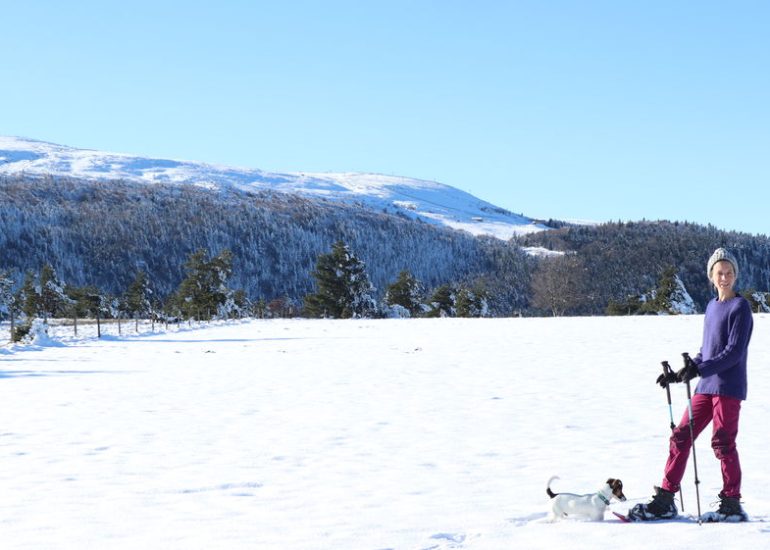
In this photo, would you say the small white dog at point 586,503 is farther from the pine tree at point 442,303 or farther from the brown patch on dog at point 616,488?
the pine tree at point 442,303

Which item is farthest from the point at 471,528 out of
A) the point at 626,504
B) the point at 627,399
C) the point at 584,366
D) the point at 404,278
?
the point at 404,278

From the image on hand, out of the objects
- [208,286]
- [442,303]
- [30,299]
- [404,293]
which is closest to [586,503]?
[208,286]

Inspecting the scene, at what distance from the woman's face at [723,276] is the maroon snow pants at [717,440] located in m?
0.82

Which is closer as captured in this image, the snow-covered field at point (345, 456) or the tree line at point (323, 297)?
the snow-covered field at point (345, 456)

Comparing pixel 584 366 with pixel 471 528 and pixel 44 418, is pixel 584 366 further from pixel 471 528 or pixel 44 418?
pixel 471 528

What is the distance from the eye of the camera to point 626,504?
6883mm

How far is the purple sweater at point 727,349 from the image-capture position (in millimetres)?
6109

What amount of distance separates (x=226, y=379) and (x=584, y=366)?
26.8ft

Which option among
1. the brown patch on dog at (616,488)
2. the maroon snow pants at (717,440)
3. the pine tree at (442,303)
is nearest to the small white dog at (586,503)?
the brown patch on dog at (616,488)

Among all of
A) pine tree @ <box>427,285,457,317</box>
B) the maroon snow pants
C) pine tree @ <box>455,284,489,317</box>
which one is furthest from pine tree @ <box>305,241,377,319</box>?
the maroon snow pants

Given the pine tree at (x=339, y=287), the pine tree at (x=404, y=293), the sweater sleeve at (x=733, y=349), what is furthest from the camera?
the pine tree at (x=404, y=293)

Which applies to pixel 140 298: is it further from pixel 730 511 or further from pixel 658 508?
pixel 730 511

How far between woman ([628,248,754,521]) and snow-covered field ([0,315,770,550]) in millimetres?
195

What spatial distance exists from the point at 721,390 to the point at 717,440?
1.20 ft
